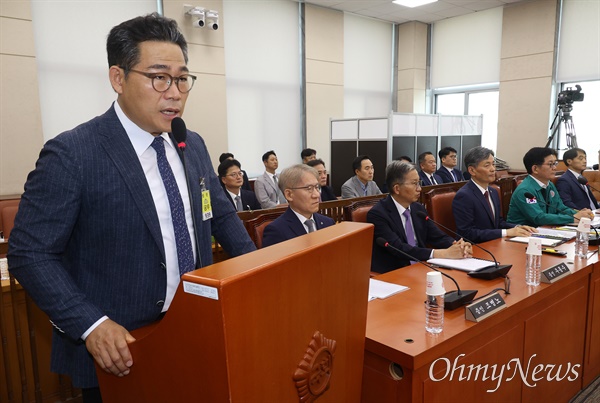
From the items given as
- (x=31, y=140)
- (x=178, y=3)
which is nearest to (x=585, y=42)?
(x=178, y=3)

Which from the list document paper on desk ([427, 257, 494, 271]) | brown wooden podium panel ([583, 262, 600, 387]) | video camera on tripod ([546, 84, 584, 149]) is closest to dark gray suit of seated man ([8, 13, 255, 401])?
document paper on desk ([427, 257, 494, 271])

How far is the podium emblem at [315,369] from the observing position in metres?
0.71

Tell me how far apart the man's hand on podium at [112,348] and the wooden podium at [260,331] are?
0.06 ft

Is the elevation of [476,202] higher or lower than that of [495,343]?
higher

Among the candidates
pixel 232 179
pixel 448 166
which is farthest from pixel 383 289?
pixel 448 166

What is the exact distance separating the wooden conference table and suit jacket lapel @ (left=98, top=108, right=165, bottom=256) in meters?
0.76

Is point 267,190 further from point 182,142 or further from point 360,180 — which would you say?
point 182,142

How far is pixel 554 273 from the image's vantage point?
187 centimetres

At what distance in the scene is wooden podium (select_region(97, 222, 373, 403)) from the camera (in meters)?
0.57

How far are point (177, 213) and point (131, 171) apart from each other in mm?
133

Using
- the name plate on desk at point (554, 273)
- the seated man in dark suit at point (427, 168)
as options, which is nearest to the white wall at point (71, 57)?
the seated man in dark suit at point (427, 168)

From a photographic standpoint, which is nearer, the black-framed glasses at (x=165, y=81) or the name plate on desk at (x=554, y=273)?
the black-framed glasses at (x=165, y=81)

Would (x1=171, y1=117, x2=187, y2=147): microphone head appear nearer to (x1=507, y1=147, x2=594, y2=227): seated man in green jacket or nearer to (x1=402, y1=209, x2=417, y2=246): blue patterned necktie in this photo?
(x1=402, y1=209, x2=417, y2=246): blue patterned necktie

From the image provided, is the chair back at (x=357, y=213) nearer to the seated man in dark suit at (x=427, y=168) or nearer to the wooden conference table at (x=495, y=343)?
the wooden conference table at (x=495, y=343)
